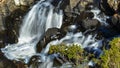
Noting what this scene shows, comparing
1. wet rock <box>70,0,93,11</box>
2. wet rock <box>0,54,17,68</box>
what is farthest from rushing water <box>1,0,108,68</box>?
wet rock <box>0,54,17,68</box>

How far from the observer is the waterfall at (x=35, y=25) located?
20.4m

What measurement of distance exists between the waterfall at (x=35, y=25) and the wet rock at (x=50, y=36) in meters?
0.58

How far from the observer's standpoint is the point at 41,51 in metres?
19.1

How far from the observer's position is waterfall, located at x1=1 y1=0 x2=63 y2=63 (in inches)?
802

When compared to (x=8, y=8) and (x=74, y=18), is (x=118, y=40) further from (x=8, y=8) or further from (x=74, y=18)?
(x=8, y=8)

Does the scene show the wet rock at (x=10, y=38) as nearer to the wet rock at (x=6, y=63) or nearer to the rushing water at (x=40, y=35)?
the rushing water at (x=40, y=35)

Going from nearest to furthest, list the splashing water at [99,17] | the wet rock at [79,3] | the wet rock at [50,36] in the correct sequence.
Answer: the wet rock at [50,36]
the splashing water at [99,17]
the wet rock at [79,3]

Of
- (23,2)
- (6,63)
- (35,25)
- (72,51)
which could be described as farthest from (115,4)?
(72,51)

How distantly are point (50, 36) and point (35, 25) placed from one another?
252cm

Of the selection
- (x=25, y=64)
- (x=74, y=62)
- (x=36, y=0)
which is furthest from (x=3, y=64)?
(x=36, y=0)

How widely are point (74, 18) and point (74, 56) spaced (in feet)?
26.4

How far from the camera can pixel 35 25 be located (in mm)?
21922

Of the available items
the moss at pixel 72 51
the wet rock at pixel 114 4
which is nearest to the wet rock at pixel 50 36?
the wet rock at pixel 114 4

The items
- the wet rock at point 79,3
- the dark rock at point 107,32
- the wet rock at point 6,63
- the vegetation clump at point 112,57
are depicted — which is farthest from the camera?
the wet rock at point 79,3
